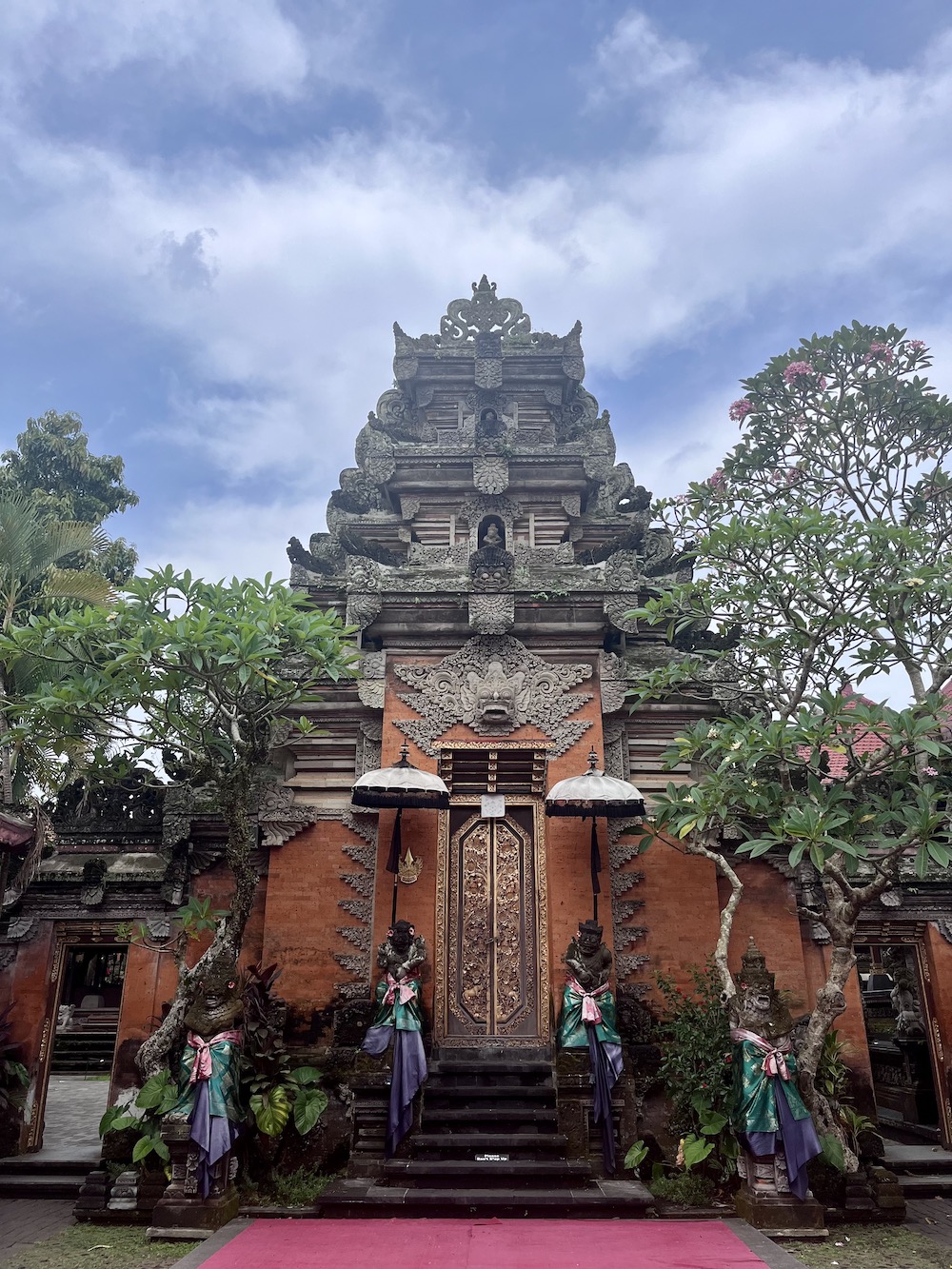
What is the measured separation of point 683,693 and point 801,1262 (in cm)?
504

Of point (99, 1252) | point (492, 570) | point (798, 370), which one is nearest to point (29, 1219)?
point (99, 1252)

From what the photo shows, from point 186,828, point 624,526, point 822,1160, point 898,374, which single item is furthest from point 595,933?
point 898,374

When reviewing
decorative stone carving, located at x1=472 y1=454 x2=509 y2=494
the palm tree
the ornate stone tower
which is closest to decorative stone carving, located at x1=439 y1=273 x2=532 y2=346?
the ornate stone tower

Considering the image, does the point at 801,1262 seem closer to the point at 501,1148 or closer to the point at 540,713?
the point at 501,1148

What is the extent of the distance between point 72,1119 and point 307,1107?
7141mm

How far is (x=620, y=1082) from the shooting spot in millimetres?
7879

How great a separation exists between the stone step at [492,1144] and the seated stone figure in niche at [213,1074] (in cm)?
164

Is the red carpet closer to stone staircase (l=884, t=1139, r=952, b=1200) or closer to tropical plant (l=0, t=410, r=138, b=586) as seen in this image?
stone staircase (l=884, t=1139, r=952, b=1200)

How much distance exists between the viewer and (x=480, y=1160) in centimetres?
727

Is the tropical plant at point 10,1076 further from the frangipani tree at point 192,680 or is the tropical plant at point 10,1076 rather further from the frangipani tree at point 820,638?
the frangipani tree at point 820,638

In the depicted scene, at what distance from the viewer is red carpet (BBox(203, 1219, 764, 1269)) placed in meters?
5.80

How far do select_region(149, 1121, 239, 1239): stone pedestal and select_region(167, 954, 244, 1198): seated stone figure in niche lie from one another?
0.03m

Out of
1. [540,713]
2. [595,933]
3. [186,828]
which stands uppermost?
[540,713]

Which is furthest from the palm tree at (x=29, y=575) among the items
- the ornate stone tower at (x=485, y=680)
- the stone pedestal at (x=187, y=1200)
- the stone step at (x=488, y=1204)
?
the stone step at (x=488, y=1204)
